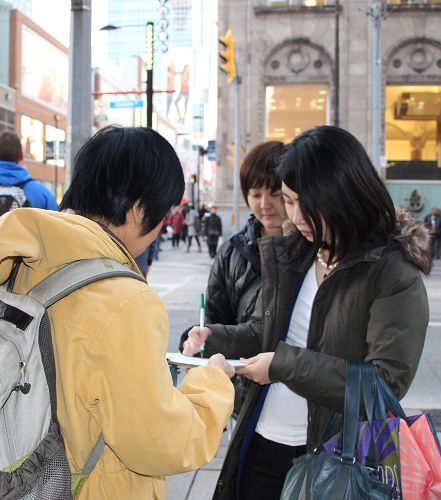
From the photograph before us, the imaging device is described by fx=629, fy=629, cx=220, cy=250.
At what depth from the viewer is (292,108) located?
28859 millimetres

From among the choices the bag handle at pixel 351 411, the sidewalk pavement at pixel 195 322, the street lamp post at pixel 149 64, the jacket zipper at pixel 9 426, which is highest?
the street lamp post at pixel 149 64

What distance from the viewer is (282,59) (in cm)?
2798

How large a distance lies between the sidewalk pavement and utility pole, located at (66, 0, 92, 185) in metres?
2.98

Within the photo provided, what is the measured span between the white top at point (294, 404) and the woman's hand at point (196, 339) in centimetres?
32

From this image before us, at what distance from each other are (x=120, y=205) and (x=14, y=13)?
55.7 meters

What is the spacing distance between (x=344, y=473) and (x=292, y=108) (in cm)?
2826

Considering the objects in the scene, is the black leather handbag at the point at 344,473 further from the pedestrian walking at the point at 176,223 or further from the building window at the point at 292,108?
the pedestrian walking at the point at 176,223

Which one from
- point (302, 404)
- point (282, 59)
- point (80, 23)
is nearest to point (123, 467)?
point (302, 404)

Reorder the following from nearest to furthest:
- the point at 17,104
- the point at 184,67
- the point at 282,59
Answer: the point at 282,59
the point at 17,104
the point at 184,67

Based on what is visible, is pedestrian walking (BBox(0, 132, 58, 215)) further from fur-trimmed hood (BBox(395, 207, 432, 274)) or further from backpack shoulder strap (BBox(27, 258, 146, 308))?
backpack shoulder strap (BBox(27, 258, 146, 308))

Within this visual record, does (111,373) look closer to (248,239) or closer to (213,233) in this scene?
(248,239)

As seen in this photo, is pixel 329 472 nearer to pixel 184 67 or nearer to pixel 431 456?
pixel 431 456

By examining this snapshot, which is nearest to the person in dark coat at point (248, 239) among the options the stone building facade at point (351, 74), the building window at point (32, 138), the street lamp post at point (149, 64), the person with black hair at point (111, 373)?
the person with black hair at point (111, 373)

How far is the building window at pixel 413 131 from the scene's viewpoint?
27.3 m
